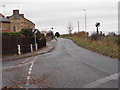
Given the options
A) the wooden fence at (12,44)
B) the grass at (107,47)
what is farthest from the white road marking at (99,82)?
the wooden fence at (12,44)

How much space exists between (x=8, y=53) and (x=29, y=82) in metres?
13.0

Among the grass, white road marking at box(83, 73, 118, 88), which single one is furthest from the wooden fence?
white road marking at box(83, 73, 118, 88)

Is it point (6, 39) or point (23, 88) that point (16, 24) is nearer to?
point (6, 39)

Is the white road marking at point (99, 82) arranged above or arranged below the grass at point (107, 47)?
below

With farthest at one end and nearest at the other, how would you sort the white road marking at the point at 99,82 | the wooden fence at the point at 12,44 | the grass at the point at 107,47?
1. the wooden fence at the point at 12,44
2. the grass at the point at 107,47
3. the white road marking at the point at 99,82

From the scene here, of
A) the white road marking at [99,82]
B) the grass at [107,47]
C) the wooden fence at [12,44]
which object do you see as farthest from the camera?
the wooden fence at [12,44]

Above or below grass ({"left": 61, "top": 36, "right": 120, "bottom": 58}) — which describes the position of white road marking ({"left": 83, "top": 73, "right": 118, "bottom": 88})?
below

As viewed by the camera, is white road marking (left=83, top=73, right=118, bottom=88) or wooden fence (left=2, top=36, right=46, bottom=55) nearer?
white road marking (left=83, top=73, right=118, bottom=88)

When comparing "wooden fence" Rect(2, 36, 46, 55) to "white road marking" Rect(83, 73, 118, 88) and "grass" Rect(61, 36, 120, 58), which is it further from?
"white road marking" Rect(83, 73, 118, 88)

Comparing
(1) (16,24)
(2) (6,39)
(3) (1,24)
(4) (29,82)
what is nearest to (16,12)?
(1) (16,24)

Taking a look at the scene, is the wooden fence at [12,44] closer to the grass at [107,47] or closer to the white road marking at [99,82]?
the grass at [107,47]

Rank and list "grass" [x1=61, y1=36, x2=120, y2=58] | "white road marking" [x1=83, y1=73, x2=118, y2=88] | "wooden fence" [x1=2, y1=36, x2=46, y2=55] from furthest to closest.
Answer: "wooden fence" [x1=2, y1=36, x2=46, y2=55]
"grass" [x1=61, y1=36, x2=120, y2=58]
"white road marking" [x1=83, y1=73, x2=118, y2=88]

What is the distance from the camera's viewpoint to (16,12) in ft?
185

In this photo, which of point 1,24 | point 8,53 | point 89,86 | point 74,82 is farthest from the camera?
point 1,24
